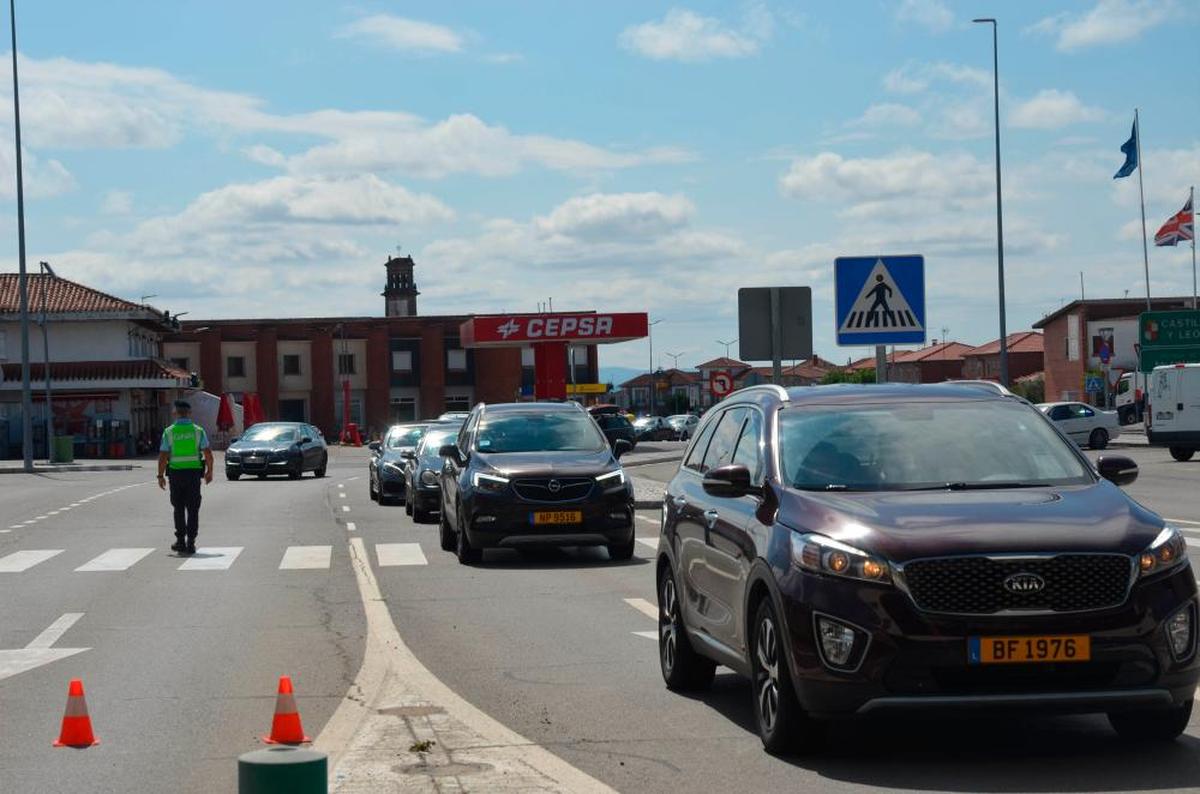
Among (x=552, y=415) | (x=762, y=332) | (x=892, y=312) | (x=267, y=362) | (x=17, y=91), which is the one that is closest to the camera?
(x=892, y=312)

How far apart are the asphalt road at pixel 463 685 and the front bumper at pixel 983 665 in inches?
12.3

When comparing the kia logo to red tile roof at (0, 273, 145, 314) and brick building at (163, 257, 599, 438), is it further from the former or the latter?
brick building at (163, 257, 599, 438)

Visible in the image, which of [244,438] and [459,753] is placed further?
[244,438]

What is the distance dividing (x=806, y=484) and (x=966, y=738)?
52.9 inches

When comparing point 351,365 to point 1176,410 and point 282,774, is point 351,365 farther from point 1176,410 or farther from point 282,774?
point 282,774

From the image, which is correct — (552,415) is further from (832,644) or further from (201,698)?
(832,644)

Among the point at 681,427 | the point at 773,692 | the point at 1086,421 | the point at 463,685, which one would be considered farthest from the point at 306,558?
the point at 681,427

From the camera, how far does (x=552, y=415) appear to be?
20.1m

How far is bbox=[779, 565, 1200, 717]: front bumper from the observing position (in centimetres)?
697

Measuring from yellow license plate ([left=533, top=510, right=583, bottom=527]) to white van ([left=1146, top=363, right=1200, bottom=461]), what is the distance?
2979 cm

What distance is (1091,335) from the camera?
10475cm

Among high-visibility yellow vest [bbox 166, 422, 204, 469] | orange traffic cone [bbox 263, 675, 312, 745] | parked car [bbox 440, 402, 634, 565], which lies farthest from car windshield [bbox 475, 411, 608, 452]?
orange traffic cone [bbox 263, 675, 312, 745]

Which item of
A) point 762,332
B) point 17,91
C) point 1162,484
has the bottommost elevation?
point 1162,484

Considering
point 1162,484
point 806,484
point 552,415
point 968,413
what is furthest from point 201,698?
point 1162,484
